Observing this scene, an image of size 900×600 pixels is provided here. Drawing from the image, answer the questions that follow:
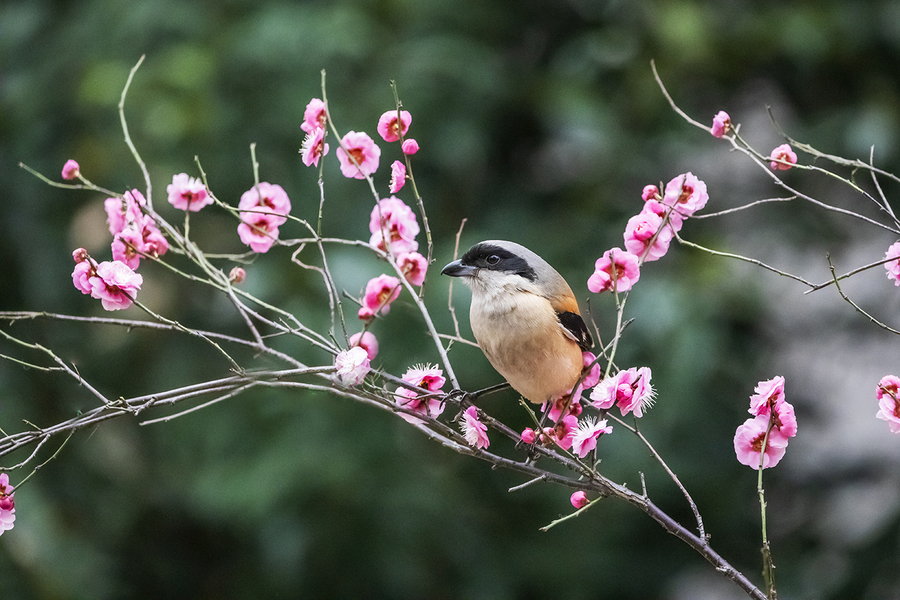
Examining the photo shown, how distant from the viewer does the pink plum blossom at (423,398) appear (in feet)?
4.42

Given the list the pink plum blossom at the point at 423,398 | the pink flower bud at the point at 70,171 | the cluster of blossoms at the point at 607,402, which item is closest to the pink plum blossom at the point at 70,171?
the pink flower bud at the point at 70,171

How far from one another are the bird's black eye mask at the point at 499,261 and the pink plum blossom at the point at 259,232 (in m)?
0.47

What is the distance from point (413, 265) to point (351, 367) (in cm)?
37

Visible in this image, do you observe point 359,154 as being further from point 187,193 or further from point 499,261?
point 499,261

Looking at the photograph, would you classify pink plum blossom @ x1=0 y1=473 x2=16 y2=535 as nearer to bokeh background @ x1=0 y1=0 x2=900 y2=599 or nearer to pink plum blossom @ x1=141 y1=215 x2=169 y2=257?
pink plum blossom @ x1=141 y1=215 x2=169 y2=257

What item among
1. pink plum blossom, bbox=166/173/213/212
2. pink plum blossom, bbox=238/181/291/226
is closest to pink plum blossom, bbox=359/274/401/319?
pink plum blossom, bbox=238/181/291/226

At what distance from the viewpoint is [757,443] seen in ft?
4.14

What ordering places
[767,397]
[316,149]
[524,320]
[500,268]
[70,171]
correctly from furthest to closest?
[500,268] → [524,320] → [70,171] → [316,149] → [767,397]

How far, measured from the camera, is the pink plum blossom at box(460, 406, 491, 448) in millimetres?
1319

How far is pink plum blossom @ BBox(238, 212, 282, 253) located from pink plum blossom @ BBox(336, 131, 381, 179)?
0.59ft

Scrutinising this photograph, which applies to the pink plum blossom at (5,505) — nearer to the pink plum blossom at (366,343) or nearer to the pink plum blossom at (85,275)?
the pink plum blossom at (85,275)

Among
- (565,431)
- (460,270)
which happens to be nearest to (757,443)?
(565,431)

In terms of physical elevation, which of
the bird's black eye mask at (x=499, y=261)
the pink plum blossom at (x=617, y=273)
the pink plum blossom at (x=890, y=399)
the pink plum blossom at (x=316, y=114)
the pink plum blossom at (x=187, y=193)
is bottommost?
the bird's black eye mask at (x=499, y=261)

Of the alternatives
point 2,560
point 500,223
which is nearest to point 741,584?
point 500,223
